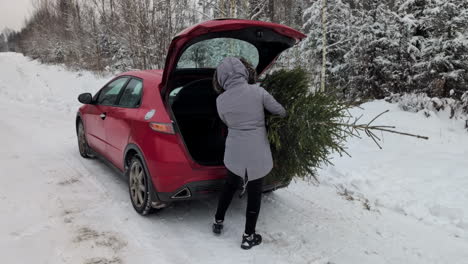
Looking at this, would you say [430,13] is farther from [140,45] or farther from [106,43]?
[106,43]

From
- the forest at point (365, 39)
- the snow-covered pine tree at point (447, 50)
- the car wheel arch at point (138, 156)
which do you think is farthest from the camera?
the forest at point (365, 39)

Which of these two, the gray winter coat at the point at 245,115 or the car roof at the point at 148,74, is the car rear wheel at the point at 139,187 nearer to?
the car roof at the point at 148,74

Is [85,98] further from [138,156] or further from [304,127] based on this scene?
[304,127]

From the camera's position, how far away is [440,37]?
10.2m

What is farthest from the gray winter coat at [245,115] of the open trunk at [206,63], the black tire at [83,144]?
the black tire at [83,144]

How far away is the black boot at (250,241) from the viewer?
3.22 meters

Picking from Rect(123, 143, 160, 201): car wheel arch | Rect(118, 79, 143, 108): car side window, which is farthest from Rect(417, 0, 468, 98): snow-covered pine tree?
Rect(123, 143, 160, 201): car wheel arch

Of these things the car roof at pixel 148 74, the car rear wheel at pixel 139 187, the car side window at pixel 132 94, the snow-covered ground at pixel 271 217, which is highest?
the car roof at pixel 148 74

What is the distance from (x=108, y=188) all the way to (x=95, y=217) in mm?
891

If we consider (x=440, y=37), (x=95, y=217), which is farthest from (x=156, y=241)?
(x=440, y=37)

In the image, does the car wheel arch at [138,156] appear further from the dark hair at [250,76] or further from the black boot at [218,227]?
the dark hair at [250,76]

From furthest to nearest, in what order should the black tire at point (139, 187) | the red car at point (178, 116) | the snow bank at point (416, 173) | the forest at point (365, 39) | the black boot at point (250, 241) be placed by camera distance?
the forest at point (365, 39)
the snow bank at point (416, 173)
the black tire at point (139, 187)
the red car at point (178, 116)
the black boot at point (250, 241)

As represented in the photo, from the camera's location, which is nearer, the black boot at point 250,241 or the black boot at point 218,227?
the black boot at point 250,241

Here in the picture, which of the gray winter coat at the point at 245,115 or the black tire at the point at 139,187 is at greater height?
the gray winter coat at the point at 245,115
